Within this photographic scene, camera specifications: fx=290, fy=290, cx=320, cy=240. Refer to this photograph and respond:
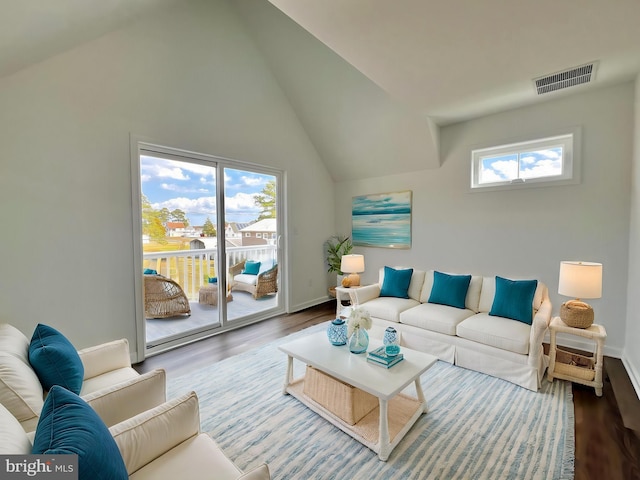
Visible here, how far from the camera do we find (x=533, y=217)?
343 cm

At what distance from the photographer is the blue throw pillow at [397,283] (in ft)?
12.3

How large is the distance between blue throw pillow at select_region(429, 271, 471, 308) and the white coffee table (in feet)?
4.33

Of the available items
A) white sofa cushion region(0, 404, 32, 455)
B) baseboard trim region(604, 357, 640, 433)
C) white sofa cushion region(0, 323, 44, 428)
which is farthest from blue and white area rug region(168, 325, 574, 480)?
white sofa cushion region(0, 404, 32, 455)

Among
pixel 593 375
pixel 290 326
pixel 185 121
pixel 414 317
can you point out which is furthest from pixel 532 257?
pixel 185 121

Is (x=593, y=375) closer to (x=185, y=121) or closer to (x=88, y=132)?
(x=185, y=121)

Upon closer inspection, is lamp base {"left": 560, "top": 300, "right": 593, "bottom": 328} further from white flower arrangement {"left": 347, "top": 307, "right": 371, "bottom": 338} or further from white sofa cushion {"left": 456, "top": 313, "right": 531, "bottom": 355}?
white flower arrangement {"left": 347, "top": 307, "right": 371, "bottom": 338}

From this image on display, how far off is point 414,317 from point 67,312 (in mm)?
3349

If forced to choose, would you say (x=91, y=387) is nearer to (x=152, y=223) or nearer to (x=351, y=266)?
(x=152, y=223)

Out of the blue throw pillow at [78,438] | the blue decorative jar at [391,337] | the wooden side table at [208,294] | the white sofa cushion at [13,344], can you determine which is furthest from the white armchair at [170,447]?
the wooden side table at [208,294]

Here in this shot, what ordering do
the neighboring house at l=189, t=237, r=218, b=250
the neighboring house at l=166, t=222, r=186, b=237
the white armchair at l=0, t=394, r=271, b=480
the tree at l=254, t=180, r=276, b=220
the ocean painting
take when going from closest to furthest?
the white armchair at l=0, t=394, r=271, b=480
the neighboring house at l=166, t=222, r=186, b=237
the neighboring house at l=189, t=237, r=218, b=250
the tree at l=254, t=180, r=276, b=220
the ocean painting

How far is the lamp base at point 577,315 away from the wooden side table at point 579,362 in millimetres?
40

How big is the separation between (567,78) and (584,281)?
187cm

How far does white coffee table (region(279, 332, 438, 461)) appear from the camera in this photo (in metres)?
1.77

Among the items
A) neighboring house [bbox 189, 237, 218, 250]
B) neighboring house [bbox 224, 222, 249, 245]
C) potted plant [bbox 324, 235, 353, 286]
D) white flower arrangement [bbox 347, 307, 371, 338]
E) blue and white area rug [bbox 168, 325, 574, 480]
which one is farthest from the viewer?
potted plant [bbox 324, 235, 353, 286]
